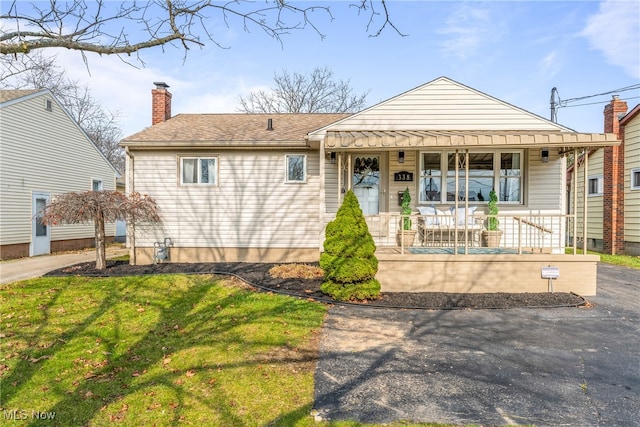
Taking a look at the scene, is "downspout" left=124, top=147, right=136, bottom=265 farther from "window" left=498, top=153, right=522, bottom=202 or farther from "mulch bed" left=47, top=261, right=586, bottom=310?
"window" left=498, top=153, right=522, bottom=202

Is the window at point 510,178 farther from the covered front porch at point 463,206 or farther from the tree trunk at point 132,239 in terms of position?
the tree trunk at point 132,239

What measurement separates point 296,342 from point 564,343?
12.3ft

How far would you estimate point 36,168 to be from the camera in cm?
1388

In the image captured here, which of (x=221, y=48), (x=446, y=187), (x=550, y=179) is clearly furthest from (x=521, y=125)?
(x=221, y=48)

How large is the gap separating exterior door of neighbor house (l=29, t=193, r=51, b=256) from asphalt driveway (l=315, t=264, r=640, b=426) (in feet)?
43.5

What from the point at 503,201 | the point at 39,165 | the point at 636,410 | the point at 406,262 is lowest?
the point at 636,410

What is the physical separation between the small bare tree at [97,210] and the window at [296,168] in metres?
4.19

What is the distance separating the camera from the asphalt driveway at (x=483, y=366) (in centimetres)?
336

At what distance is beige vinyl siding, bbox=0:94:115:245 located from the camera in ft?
41.4

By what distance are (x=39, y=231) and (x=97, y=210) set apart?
7210 millimetres

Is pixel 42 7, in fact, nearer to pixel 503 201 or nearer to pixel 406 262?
pixel 406 262

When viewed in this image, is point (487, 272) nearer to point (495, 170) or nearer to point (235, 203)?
point (495, 170)

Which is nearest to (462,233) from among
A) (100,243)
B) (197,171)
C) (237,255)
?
(237,255)

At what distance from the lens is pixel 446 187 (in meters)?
9.73
